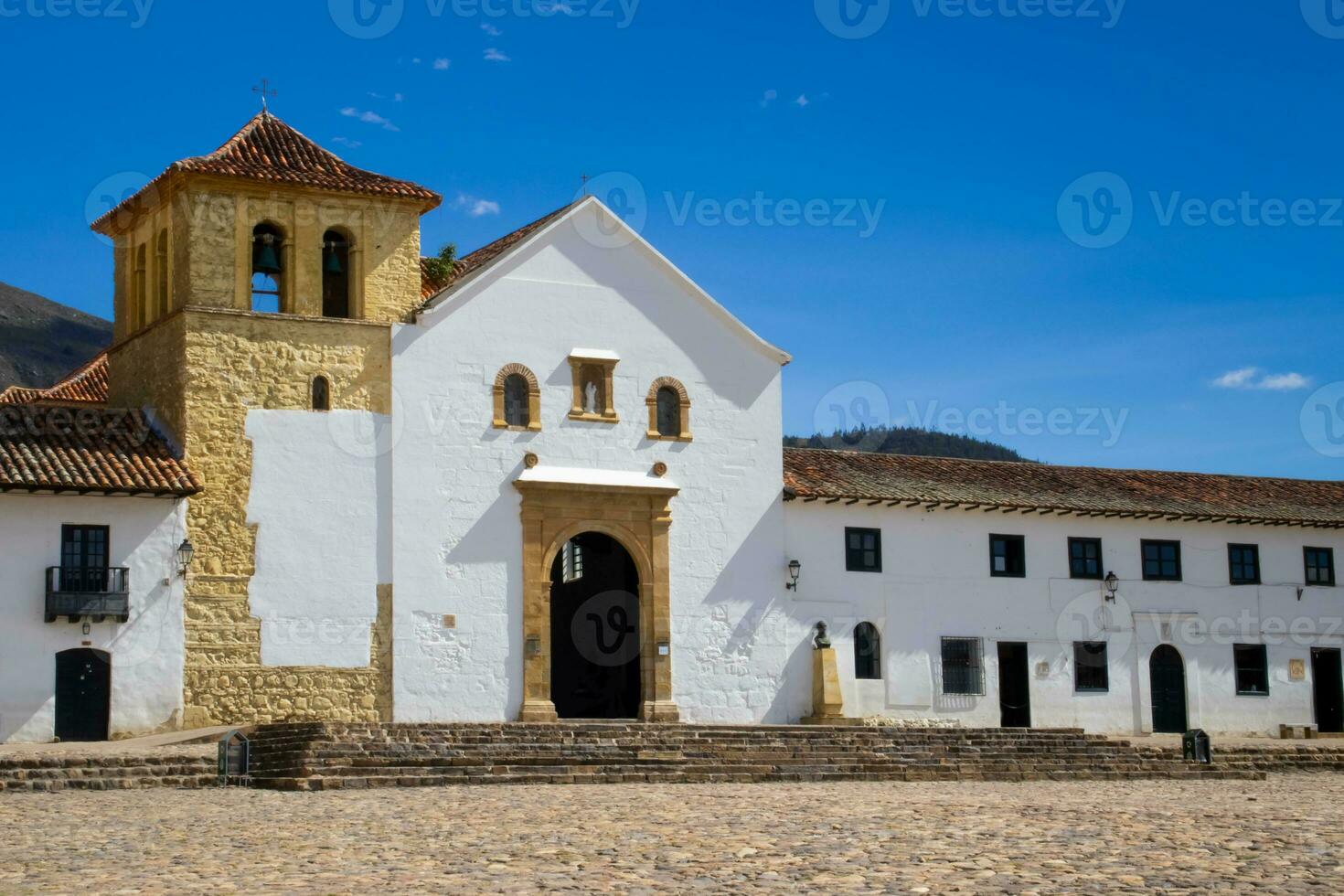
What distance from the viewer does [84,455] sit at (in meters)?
26.9

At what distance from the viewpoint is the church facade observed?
26781 mm

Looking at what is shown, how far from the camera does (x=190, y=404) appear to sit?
27594 mm

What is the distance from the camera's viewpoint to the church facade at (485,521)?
26781 millimetres

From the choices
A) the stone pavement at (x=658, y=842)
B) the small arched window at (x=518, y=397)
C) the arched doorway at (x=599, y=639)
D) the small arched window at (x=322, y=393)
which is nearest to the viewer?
the stone pavement at (x=658, y=842)

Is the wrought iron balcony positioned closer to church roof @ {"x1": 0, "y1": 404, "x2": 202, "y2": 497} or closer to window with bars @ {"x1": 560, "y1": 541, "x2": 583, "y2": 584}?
church roof @ {"x1": 0, "y1": 404, "x2": 202, "y2": 497}

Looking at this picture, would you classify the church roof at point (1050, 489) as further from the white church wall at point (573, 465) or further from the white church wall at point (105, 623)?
the white church wall at point (105, 623)

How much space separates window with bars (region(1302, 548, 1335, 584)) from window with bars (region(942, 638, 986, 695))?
813 centimetres

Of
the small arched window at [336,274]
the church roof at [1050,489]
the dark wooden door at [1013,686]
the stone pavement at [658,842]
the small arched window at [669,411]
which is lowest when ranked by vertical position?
the stone pavement at [658,842]

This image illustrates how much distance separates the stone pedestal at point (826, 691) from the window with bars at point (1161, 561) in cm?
741

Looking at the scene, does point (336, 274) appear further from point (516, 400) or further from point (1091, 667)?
point (1091, 667)

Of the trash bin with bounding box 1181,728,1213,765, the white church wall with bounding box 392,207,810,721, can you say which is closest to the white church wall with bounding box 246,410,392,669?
the white church wall with bounding box 392,207,810,721

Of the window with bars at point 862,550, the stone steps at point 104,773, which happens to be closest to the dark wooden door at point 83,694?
the stone steps at point 104,773

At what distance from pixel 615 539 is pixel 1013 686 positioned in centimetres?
829

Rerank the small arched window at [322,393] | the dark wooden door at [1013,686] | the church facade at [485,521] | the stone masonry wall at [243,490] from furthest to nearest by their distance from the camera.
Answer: the dark wooden door at [1013,686] → the small arched window at [322,393] → the stone masonry wall at [243,490] → the church facade at [485,521]
